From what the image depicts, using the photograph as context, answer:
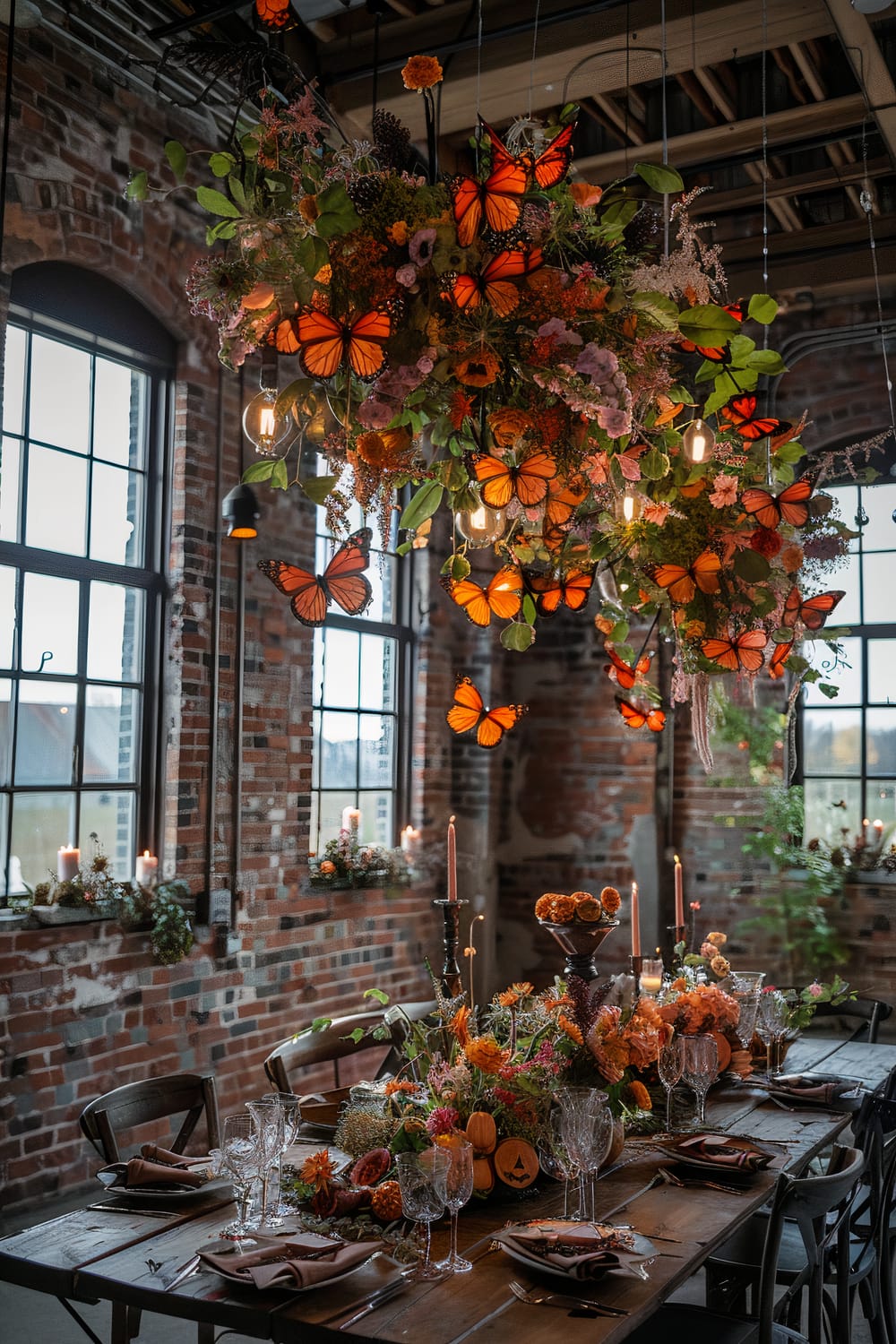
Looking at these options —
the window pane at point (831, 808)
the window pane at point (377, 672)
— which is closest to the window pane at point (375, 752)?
the window pane at point (377, 672)

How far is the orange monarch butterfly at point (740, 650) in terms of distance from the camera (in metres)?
2.88

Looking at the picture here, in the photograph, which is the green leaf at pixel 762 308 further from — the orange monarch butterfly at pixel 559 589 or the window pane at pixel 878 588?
the window pane at pixel 878 588

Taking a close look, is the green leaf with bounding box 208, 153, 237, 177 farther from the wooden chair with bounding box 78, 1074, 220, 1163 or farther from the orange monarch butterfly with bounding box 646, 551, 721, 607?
the wooden chair with bounding box 78, 1074, 220, 1163

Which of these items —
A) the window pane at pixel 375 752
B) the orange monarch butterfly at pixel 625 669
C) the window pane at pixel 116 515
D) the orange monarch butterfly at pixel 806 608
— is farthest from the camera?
the window pane at pixel 375 752

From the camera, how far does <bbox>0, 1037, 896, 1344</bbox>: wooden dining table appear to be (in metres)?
1.82

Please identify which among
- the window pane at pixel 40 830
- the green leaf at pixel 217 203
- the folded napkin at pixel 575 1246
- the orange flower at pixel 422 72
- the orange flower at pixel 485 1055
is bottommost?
the folded napkin at pixel 575 1246

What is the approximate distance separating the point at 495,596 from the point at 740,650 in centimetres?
67

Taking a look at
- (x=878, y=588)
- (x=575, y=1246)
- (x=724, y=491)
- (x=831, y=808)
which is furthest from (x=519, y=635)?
(x=878, y=588)

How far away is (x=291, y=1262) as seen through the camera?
75.8 inches

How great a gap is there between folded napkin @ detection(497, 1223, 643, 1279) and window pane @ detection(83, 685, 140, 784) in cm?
265

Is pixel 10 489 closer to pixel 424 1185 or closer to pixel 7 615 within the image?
pixel 7 615

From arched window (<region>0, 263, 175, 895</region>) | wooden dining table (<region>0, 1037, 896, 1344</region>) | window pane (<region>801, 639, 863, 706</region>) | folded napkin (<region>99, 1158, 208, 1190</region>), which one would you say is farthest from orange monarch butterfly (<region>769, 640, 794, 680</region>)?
window pane (<region>801, 639, 863, 706</region>)

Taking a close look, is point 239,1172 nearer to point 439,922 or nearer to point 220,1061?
point 220,1061

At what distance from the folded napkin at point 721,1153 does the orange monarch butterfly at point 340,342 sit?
1.77 metres
